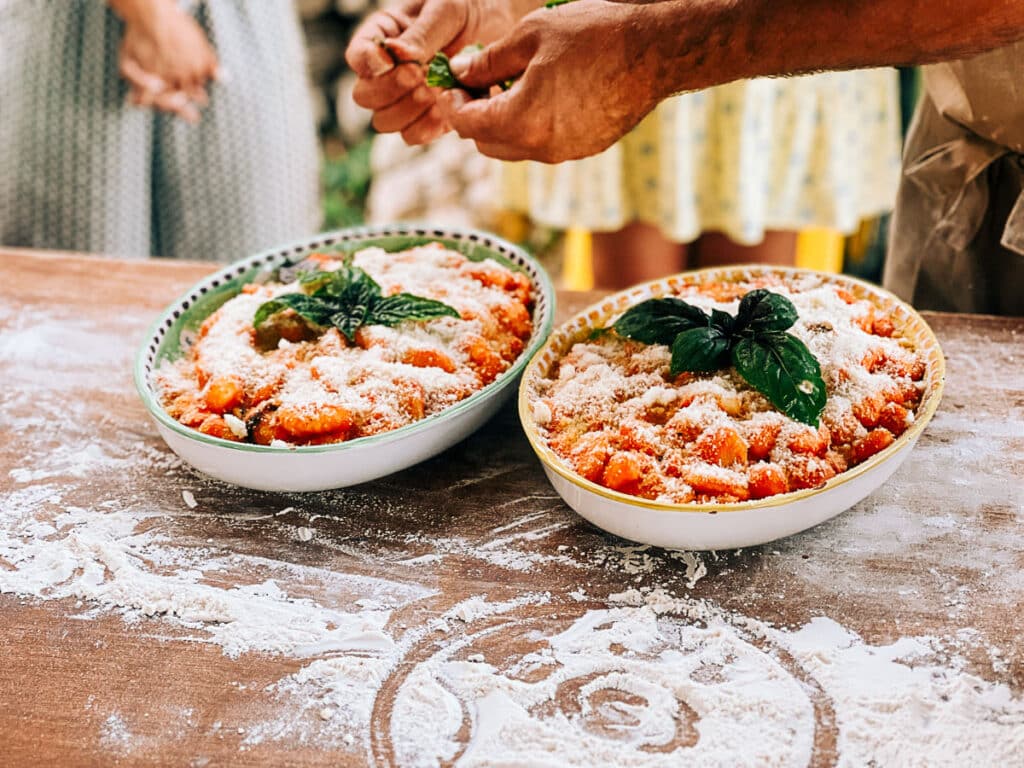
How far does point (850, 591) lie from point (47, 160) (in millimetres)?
2485

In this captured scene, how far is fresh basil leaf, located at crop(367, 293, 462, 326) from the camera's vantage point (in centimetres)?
133

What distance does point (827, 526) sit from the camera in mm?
1166

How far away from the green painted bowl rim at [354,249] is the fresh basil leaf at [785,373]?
1.01 ft

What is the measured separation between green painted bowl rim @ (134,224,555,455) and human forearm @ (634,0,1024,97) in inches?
15.9

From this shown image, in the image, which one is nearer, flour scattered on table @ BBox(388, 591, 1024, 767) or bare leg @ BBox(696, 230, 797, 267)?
flour scattered on table @ BBox(388, 591, 1024, 767)

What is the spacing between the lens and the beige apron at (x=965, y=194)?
55.3 inches

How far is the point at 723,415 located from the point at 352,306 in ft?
1.86

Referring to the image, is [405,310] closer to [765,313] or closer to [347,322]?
[347,322]

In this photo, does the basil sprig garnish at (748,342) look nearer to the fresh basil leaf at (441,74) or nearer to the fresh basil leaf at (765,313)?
the fresh basil leaf at (765,313)

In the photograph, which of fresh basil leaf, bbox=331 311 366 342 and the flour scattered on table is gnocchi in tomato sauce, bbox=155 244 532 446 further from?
the flour scattered on table

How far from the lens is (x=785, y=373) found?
1102mm

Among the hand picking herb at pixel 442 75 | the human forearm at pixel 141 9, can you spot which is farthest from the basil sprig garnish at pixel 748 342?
the human forearm at pixel 141 9

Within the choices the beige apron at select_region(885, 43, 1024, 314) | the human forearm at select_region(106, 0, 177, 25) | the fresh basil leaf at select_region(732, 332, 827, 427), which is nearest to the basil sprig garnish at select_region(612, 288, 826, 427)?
the fresh basil leaf at select_region(732, 332, 827, 427)

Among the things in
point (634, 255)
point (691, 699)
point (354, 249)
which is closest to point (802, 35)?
point (691, 699)
